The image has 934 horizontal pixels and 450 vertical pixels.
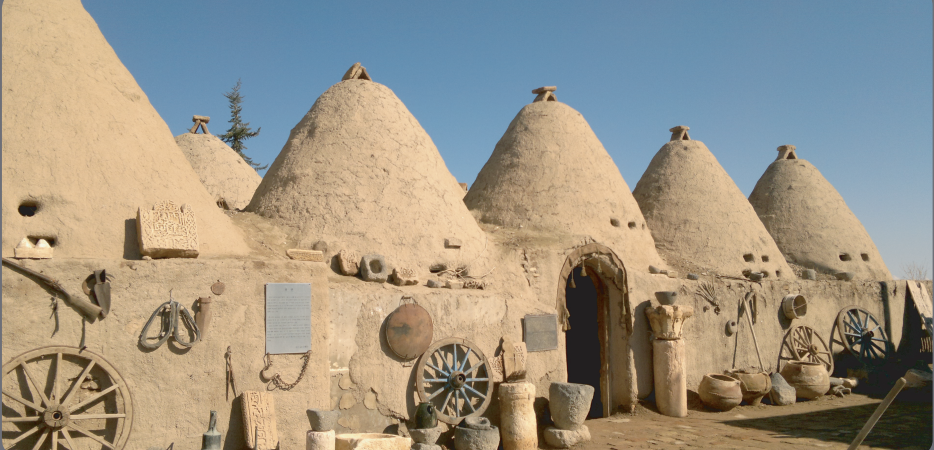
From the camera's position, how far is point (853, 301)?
13438 millimetres

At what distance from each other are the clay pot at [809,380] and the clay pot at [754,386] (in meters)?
0.92

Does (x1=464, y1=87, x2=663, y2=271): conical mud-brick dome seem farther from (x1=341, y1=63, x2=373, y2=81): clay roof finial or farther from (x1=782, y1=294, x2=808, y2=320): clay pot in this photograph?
(x1=341, y1=63, x2=373, y2=81): clay roof finial

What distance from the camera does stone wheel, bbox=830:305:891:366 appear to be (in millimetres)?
12875


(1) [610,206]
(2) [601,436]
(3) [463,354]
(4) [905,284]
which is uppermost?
(1) [610,206]

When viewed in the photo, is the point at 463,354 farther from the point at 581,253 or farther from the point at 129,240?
the point at 129,240

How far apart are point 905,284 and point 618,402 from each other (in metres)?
8.51

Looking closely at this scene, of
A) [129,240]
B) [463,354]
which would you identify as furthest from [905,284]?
[129,240]

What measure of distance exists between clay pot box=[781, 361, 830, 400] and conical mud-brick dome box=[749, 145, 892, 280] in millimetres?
4448

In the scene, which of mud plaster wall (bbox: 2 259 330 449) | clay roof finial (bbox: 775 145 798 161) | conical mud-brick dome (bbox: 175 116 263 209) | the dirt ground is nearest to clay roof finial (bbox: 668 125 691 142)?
clay roof finial (bbox: 775 145 798 161)

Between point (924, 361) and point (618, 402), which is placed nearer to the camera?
point (618, 402)

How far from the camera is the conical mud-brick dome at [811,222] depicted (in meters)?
15.3

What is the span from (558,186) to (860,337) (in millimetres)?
7204

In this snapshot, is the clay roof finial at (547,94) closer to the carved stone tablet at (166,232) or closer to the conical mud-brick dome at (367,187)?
the conical mud-brick dome at (367,187)

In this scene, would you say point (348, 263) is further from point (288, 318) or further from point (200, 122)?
point (200, 122)
